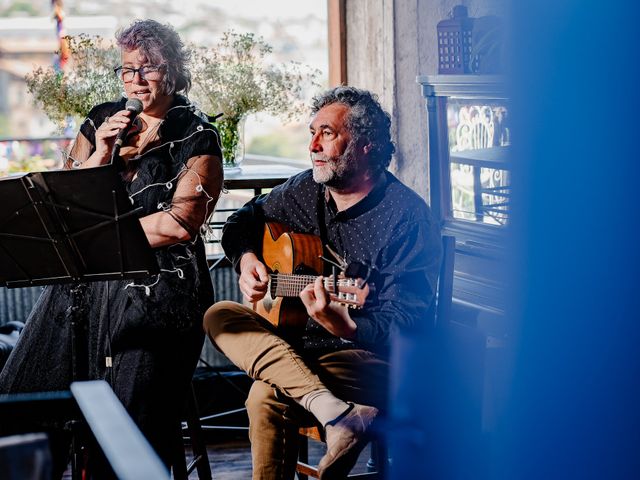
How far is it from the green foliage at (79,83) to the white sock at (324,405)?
5.34ft

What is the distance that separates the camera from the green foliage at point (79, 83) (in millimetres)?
3318

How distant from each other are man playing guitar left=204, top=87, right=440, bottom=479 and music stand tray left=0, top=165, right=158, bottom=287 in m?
0.42

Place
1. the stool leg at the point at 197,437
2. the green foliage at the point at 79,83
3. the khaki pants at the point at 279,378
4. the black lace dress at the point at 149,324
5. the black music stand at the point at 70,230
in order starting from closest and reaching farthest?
the black music stand at the point at 70,230 → the khaki pants at the point at 279,378 → the black lace dress at the point at 149,324 → the stool leg at the point at 197,437 → the green foliage at the point at 79,83

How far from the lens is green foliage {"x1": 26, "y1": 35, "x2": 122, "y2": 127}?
3.32m

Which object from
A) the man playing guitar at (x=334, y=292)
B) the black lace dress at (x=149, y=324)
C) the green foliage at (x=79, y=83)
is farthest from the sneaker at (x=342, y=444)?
the green foliage at (x=79, y=83)

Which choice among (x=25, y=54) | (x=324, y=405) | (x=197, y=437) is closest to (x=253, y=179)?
(x=197, y=437)

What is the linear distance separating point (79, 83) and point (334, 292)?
1584 millimetres

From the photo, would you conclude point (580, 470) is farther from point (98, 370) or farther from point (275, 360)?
point (98, 370)

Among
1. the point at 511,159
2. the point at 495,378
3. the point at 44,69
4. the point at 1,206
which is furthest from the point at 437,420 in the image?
the point at 44,69

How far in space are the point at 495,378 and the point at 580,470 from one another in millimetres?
1396

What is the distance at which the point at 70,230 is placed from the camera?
201 cm

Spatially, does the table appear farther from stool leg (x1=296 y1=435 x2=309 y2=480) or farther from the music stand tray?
the music stand tray

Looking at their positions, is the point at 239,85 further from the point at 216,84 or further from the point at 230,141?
the point at 230,141

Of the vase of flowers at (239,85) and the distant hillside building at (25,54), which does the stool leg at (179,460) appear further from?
the distant hillside building at (25,54)
